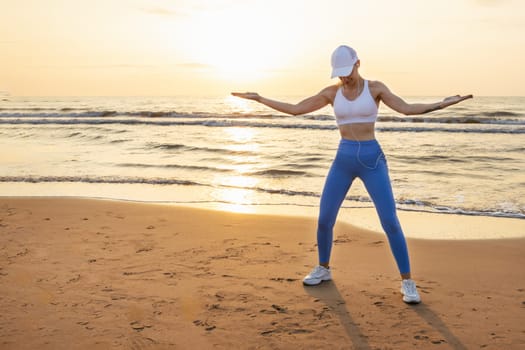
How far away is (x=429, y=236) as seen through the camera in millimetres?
6820

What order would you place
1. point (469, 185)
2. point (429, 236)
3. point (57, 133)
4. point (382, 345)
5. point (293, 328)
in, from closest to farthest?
point (382, 345) → point (293, 328) → point (429, 236) → point (469, 185) → point (57, 133)

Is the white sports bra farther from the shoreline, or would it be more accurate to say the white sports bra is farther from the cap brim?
the shoreline

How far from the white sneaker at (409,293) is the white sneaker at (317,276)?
75 centimetres

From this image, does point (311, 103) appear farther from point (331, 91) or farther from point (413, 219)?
point (413, 219)

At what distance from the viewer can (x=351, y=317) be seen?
4172 mm

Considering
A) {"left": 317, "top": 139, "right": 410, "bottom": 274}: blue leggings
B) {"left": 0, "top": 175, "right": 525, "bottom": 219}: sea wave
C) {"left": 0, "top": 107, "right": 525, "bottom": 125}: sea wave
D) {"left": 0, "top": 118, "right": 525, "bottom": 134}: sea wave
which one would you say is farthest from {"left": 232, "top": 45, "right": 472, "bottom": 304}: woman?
{"left": 0, "top": 107, "right": 525, "bottom": 125}: sea wave

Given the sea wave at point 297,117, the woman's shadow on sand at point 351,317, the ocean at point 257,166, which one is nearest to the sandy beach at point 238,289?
the woman's shadow on sand at point 351,317

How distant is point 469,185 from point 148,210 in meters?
6.54

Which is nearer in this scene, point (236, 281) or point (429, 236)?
point (236, 281)

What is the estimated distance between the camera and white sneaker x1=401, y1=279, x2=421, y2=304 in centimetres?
443

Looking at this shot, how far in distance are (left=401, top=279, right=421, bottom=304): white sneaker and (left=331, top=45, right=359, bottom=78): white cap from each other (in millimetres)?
1874

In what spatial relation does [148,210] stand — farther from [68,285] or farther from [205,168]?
[205,168]

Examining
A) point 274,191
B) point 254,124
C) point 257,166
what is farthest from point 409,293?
point 254,124

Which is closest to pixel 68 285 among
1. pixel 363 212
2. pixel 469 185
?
pixel 363 212
